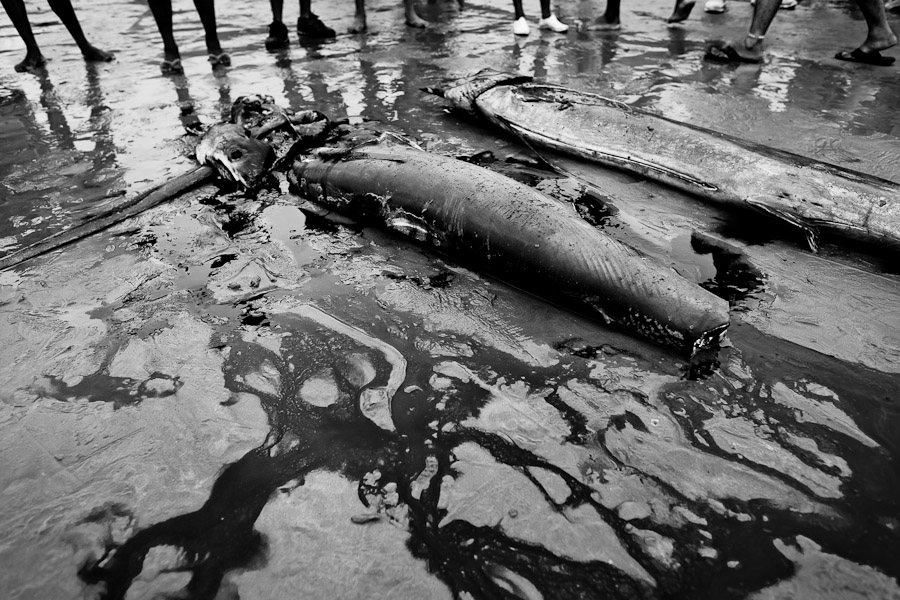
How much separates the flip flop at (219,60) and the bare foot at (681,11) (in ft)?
20.4

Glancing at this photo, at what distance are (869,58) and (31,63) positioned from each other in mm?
9956

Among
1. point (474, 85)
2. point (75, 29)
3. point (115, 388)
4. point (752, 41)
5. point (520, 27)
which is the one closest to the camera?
point (115, 388)

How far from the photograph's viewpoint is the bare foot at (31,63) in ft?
21.7

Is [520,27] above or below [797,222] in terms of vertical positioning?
above

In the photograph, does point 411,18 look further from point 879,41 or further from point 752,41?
point 879,41

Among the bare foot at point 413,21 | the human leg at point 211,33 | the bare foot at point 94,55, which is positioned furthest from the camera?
the bare foot at point 413,21

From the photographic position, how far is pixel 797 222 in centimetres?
295

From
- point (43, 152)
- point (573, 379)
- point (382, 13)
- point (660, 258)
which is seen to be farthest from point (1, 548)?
point (382, 13)

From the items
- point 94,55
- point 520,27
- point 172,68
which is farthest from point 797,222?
point 94,55

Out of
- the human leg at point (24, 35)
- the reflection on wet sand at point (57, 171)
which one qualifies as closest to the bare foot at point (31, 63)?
the human leg at point (24, 35)

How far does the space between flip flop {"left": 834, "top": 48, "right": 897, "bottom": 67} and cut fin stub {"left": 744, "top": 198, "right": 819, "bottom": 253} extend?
437 cm

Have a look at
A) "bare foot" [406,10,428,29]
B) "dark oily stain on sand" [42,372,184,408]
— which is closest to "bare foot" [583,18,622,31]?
"bare foot" [406,10,428,29]

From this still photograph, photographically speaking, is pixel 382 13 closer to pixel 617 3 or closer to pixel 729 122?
pixel 617 3

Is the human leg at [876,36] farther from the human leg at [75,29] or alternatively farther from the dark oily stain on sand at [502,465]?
the human leg at [75,29]
